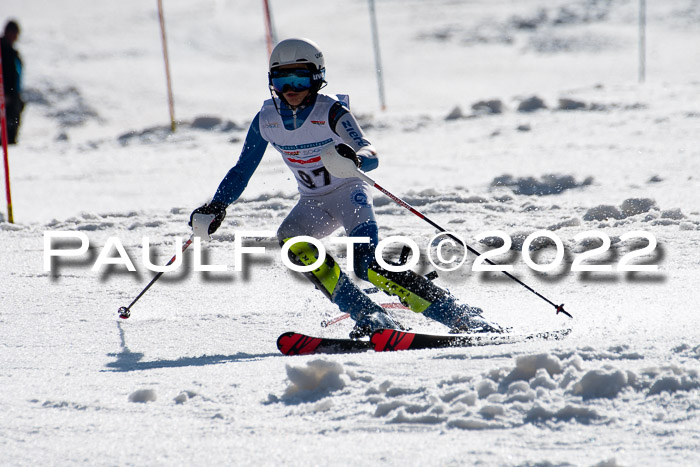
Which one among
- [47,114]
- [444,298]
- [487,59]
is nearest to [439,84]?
[487,59]

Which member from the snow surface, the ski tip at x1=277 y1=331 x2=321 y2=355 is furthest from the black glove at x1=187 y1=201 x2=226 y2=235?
the ski tip at x1=277 y1=331 x2=321 y2=355

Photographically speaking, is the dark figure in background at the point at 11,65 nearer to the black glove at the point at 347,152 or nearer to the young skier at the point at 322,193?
the young skier at the point at 322,193

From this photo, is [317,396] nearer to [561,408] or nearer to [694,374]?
[561,408]

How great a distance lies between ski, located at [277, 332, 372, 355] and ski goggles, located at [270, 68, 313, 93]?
1.25 m

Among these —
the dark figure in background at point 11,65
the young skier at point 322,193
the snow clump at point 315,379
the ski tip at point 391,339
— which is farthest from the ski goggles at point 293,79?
the dark figure in background at point 11,65

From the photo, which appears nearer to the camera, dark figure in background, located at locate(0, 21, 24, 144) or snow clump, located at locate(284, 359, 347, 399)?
snow clump, located at locate(284, 359, 347, 399)

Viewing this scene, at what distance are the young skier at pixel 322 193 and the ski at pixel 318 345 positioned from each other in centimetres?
12

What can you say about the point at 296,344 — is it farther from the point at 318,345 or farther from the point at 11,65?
the point at 11,65

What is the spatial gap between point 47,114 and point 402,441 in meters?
18.2

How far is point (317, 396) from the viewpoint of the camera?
3.05 m

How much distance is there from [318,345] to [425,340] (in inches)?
18.1

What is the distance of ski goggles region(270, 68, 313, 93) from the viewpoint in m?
4.42

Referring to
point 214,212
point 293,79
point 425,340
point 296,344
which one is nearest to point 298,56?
point 293,79

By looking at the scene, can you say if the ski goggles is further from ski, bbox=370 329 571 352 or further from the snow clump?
the snow clump
